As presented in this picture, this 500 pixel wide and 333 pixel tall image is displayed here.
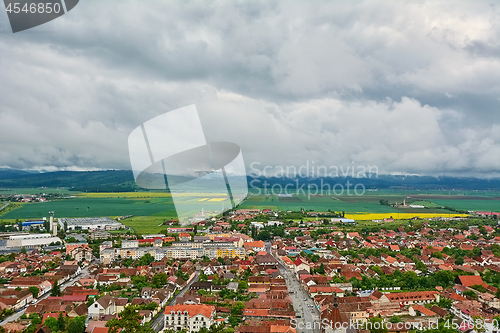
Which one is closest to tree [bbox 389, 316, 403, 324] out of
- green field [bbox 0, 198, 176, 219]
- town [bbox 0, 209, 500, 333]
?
town [bbox 0, 209, 500, 333]

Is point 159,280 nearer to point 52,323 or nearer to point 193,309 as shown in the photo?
point 193,309

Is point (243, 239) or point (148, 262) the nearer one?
point (148, 262)

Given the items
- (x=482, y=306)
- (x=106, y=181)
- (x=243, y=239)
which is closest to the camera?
(x=482, y=306)

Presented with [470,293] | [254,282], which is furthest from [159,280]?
[470,293]

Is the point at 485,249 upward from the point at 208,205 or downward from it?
downward

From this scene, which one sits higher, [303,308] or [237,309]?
[237,309]

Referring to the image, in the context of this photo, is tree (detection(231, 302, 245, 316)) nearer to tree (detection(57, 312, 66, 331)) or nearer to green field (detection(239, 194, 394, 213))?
tree (detection(57, 312, 66, 331))

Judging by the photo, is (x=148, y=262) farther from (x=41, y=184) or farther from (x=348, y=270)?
(x=41, y=184)

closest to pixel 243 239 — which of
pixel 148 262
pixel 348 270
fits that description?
pixel 148 262
